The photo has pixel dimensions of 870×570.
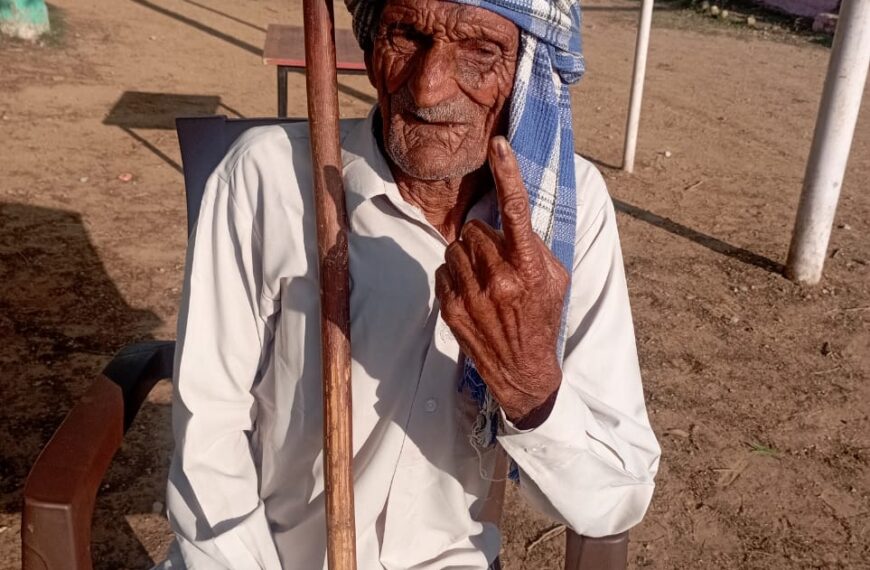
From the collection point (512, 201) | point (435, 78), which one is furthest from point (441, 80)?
point (512, 201)

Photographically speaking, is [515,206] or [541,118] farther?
[541,118]

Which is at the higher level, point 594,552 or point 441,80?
point 441,80

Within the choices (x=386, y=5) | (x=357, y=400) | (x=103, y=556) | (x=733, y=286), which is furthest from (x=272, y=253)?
(x=733, y=286)

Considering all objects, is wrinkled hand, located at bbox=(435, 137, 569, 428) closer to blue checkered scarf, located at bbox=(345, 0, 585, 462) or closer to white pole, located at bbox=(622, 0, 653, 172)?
blue checkered scarf, located at bbox=(345, 0, 585, 462)

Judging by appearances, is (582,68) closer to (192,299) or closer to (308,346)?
(308,346)

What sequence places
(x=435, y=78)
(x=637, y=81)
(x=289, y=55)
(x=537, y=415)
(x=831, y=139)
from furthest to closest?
(x=637, y=81) < (x=289, y=55) < (x=831, y=139) < (x=435, y=78) < (x=537, y=415)

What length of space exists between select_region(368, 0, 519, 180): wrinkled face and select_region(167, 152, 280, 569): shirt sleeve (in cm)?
34

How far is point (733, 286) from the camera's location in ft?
16.5

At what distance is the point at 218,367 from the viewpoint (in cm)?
178

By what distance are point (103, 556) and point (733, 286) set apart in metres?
3.63

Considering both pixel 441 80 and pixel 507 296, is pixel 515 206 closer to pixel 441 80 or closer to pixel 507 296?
pixel 507 296

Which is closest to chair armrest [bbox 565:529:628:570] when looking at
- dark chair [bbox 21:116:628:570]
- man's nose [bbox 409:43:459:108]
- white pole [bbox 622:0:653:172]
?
dark chair [bbox 21:116:628:570]

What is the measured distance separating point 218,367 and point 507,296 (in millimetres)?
725

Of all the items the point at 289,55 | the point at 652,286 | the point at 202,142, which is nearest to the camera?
the point at 202,142
